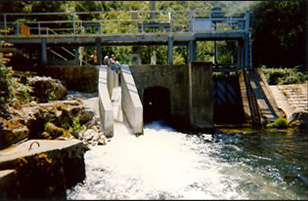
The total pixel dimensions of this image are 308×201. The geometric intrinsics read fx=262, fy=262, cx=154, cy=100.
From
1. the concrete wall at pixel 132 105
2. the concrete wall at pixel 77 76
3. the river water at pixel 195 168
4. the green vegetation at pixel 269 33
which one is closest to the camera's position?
the river water at pixel 195 168

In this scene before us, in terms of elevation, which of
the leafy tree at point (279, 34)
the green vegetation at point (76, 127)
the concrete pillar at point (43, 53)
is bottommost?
the green vegetation at point (76, 127)

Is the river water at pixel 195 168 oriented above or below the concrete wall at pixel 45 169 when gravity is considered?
below

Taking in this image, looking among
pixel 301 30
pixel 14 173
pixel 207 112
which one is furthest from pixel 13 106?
pixel 301 30

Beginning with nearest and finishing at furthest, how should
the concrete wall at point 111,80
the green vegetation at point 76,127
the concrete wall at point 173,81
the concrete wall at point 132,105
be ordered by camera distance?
the green vegetation at point 76,127 → the concrete wall at point 132,105 → the concrete wall at point 111,80 → the concrete wall at point 173,81

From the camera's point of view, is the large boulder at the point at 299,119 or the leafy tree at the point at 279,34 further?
the leafy tree at the point at 279,34

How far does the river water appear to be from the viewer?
502 centimetres

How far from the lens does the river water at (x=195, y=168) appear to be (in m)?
5.02

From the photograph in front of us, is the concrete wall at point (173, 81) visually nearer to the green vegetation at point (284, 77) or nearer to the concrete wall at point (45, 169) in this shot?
the concrete wall at point (45, 169)

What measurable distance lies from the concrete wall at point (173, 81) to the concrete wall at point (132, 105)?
1003mm

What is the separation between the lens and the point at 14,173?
14.0 feet

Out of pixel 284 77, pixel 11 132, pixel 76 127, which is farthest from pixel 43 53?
pixel 284 77

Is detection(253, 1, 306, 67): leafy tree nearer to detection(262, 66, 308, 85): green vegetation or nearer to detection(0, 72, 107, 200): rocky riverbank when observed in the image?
detection(262, 66, 308, 85): green vegetation

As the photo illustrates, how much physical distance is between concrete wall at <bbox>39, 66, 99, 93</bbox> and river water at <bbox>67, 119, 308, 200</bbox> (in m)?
4.40

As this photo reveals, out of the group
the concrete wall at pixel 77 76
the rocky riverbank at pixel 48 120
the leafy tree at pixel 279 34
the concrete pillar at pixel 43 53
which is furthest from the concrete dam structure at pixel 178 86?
the leafy tree at pixel 279 34
